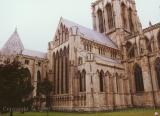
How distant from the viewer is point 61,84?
4569 centimetres

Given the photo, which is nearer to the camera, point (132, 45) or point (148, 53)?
point (148, 53)

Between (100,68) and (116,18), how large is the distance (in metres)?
26.2

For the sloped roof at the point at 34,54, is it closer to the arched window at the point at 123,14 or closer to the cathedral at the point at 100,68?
the cathedral at the point at 100,68

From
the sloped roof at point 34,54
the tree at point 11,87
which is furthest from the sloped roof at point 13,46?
the tree at point 11,87

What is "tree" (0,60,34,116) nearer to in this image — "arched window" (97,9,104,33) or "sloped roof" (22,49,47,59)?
"sloped roof" (22,49,47,59)

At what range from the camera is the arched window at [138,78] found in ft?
149

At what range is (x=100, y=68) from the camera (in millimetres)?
39750

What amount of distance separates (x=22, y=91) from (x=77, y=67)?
16090 millimetres

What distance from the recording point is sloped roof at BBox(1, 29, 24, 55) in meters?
56.9

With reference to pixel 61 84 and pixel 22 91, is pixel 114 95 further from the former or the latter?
pixel 22 91

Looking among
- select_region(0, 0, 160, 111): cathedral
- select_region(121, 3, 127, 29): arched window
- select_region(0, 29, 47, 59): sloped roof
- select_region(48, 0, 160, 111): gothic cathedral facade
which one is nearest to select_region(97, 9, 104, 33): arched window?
select_region(0, 0, 160, 111): cathedral

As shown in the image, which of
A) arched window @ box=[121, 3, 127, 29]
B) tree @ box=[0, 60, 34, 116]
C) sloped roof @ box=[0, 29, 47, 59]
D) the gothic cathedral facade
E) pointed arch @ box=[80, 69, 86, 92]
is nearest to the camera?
tree @ box=[0, 60, 34, 116]

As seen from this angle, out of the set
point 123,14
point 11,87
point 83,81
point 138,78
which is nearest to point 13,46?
point 83,81

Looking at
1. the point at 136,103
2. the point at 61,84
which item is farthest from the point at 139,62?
the point at 61,84
